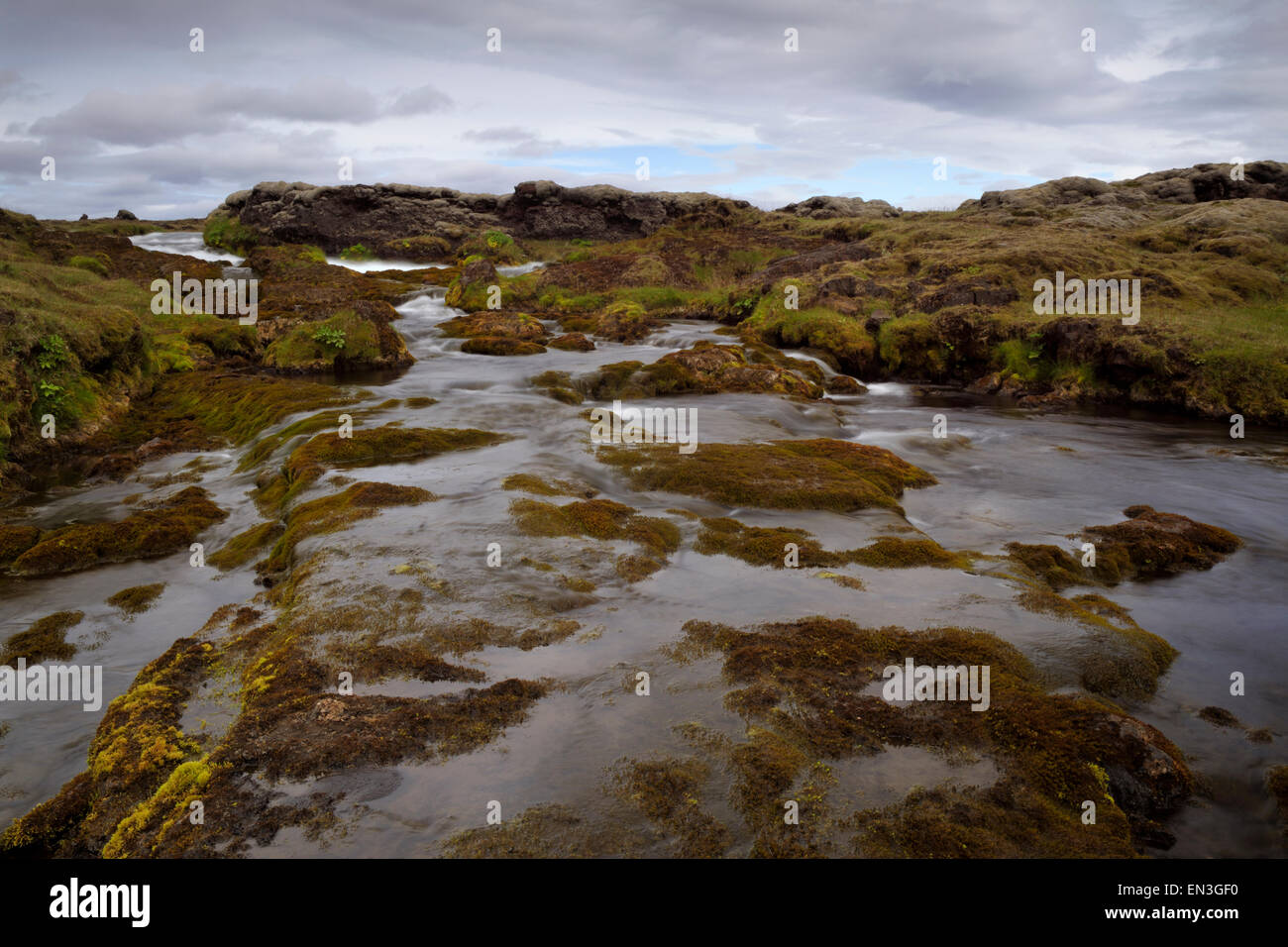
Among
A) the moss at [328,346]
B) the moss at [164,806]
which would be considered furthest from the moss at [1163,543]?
the moss at [328,346]

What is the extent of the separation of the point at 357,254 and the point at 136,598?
65799 mm

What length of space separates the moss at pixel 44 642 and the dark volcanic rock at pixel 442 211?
66857mm

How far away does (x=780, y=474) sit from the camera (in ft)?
45.4

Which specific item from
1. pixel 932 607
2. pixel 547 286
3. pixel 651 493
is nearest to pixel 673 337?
pixel 547 286

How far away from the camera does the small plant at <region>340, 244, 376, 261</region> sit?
6781 centimetres

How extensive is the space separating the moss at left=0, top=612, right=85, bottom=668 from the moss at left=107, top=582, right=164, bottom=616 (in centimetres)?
47

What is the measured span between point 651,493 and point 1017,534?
6.50 meters

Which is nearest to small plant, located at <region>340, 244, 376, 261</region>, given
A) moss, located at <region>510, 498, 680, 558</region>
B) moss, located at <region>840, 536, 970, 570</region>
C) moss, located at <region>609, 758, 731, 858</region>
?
moss, located at <region>510, 498, 680, 558</region>

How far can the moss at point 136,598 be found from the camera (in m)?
9.72

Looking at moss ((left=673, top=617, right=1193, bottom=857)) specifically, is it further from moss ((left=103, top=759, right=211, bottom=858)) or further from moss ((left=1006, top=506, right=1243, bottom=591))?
moss ((left=103, top=759, right=211, bottom=858))

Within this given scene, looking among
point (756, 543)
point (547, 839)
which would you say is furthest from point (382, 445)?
point (547, 839)

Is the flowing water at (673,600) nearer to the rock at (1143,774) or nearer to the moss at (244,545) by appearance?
the rock at (1143,774)

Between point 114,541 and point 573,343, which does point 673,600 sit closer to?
point 114,541

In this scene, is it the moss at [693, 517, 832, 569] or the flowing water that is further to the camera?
the moss at [693, 517, 832, 569]
